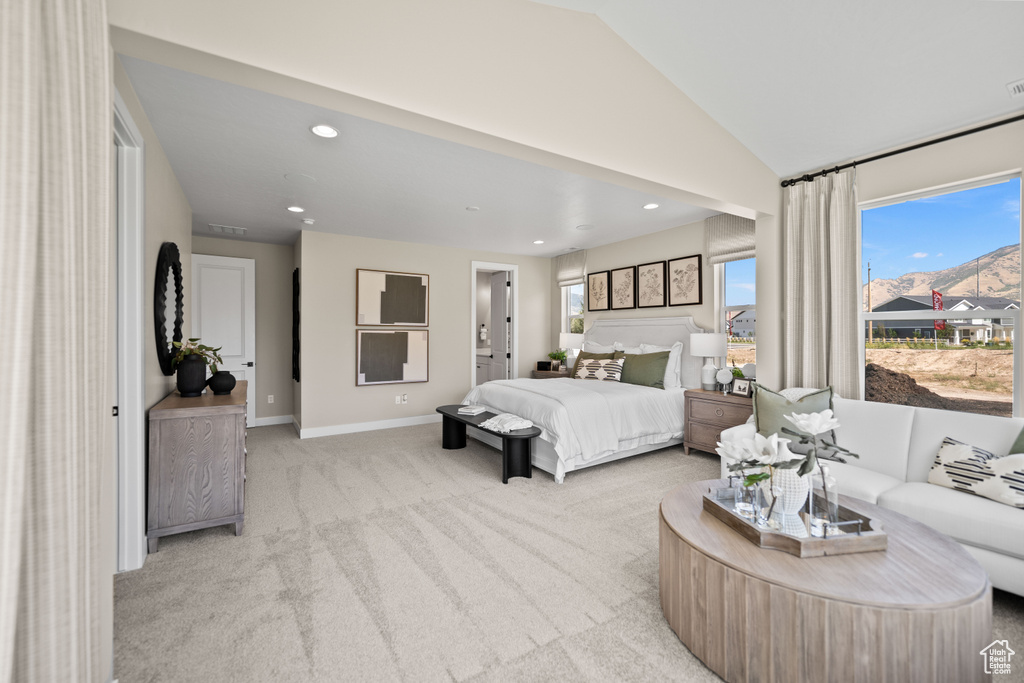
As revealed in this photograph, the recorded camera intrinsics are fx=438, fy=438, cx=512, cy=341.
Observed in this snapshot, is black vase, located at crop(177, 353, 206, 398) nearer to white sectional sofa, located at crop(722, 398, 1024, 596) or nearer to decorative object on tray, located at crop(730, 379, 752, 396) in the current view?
white sectional sofa, located at crop(722, 398, 1024, 596)

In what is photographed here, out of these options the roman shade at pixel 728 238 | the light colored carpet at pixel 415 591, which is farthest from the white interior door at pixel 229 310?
the roman shade at pixel 728 238

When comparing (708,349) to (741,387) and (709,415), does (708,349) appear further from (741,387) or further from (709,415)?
(709,415)

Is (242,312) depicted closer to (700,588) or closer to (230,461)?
(230,461)

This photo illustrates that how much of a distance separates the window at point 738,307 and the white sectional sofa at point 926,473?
1.49m

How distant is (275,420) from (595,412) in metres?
4.50

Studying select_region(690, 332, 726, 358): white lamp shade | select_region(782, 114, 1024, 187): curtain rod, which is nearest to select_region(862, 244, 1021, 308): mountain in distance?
select_region(782, 114, 1024, 187): curtain rod

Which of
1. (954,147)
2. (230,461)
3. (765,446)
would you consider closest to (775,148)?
(954,147)

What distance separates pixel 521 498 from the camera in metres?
3.28

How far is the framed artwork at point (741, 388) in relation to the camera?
4.05 meters

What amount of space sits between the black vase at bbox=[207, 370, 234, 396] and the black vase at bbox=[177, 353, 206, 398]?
0.13m

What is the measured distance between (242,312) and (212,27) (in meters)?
4.75

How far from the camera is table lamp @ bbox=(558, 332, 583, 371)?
6320mm

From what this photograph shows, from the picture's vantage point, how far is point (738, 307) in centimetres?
458

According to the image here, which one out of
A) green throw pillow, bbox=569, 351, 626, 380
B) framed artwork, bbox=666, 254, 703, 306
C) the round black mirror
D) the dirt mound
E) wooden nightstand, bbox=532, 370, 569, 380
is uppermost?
framed artwork, bbox=666, 254, 703, 306
